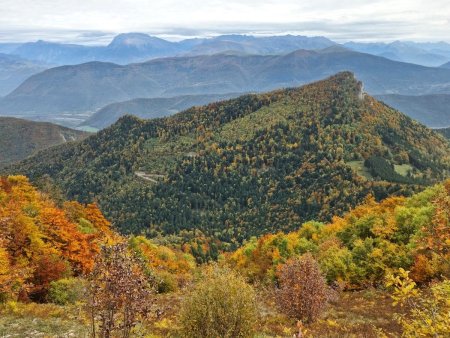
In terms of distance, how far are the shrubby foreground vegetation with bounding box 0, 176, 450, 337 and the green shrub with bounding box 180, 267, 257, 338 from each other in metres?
0.05

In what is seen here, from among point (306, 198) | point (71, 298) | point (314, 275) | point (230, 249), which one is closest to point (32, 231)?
point (71, 298)

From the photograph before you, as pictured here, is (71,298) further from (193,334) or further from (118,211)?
(118,211)

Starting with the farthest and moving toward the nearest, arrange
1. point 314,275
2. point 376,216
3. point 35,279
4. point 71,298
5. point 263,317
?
point 376,216 < point 35,279 < point 71,298 < point 263,317 < point 314,275

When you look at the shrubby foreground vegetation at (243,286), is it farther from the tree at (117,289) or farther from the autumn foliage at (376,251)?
the autumn foliage at (376,251)

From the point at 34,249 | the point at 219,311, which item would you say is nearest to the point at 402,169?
the point at 34,249

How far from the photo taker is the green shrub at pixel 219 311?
17.5 m

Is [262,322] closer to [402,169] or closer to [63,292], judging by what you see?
[63,292]

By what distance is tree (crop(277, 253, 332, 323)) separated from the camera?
2695 cm

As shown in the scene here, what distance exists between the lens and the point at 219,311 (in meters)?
17.4

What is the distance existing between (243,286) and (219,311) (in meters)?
1.69

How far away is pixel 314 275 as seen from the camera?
27094mm

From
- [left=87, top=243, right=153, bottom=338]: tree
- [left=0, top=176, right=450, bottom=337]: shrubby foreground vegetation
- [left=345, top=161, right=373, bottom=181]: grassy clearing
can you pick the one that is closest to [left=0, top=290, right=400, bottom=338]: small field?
[left=0, top=176, right=450, bottom=337]: shrubby foreground vegetation

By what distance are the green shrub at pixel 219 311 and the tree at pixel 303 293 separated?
9618 millimetres

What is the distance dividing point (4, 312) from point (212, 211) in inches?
6603
